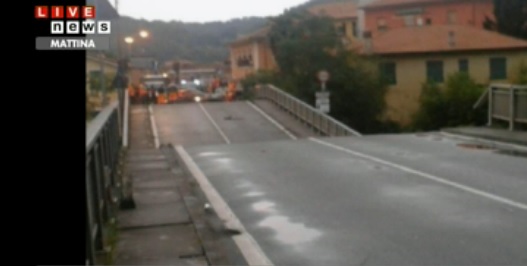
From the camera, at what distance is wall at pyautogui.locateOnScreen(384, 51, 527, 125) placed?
5753 centimetres

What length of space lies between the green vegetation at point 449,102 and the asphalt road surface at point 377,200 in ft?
64.6

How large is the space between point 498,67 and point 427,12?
2665 centimetres

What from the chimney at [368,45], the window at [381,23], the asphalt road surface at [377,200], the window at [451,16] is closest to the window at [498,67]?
the chimney at [368,45]

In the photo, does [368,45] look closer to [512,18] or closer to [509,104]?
[512,18]

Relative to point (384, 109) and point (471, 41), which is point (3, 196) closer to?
point (384, 109)

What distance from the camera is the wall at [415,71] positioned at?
189ft

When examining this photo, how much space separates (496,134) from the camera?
22.2 m

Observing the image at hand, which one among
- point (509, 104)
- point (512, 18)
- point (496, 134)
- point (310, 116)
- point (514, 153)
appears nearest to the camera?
point (514, 153)

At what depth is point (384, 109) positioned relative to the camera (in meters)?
53.4

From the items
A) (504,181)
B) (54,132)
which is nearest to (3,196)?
(54,132)

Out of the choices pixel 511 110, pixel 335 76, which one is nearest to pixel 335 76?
pixel 335 76

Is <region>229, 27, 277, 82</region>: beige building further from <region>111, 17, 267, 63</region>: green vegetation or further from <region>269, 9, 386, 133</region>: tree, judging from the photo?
<region>269, 9, 386, 133</region>: tree

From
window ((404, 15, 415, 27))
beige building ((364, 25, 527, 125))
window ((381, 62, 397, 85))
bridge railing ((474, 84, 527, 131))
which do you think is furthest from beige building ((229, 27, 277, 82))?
bridge railing ((474, 84, 527, 131))

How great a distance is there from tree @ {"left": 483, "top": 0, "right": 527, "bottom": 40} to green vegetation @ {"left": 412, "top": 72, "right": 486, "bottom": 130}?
2429cm
